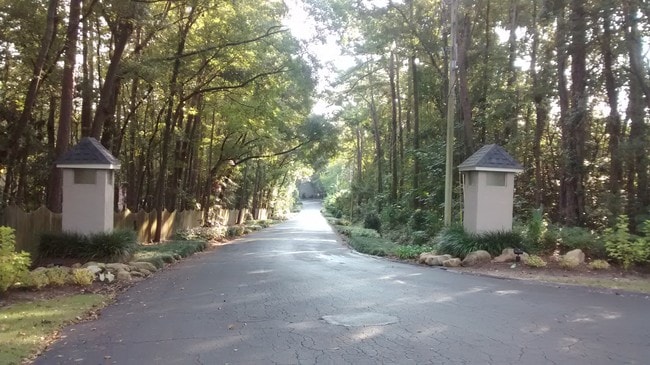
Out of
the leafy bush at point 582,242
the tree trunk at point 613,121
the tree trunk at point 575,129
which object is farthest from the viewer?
the tree trunk at point 613,121

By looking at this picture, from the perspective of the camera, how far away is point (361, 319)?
744 cm

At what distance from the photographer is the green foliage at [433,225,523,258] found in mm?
14352

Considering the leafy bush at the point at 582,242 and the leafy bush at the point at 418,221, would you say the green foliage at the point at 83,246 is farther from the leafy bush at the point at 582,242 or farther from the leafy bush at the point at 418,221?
the leafy bush at the point at 418,221

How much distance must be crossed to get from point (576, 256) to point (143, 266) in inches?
418

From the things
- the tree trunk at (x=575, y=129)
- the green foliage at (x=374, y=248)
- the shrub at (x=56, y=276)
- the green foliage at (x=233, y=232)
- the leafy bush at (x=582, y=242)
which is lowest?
the green foliage at (x=233, y=232)

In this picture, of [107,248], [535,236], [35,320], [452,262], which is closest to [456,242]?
[452,262]

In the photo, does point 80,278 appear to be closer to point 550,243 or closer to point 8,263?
point 8,263

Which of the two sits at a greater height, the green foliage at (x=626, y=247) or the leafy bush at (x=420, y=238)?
the green foliage at (x=626, y=247)

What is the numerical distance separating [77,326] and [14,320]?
827mm

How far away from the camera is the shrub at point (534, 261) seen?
42.2ft

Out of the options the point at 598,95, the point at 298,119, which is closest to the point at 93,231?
the point at 598,95

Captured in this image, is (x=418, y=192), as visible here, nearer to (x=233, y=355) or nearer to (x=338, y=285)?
(x=338, y=285)

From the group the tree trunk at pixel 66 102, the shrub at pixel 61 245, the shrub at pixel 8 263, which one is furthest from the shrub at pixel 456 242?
the tree trunk at pixel 66 102

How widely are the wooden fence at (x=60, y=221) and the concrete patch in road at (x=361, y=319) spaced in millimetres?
9729
